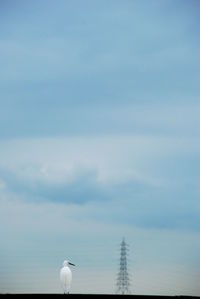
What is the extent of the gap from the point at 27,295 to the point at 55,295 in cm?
112

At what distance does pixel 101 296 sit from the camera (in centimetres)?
2770

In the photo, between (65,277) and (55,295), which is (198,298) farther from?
(65,277)

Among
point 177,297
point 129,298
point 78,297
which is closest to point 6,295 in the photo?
point 78,297

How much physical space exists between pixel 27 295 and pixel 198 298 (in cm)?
698

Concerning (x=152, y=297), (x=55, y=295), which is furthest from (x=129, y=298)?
(x=55, y=295)

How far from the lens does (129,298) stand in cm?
2738

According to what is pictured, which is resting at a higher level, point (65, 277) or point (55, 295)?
point (65, 277)

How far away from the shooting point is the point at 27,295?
27141 millimetres

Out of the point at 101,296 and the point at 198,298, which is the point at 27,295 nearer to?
the point at 101,296

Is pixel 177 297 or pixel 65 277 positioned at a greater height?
pixel 65 277

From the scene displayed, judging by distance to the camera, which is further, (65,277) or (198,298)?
(65,277)

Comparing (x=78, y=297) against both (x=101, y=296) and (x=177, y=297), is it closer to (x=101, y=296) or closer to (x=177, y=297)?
(x=101, y=296)

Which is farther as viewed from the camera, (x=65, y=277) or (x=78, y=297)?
(x=65, y=277)

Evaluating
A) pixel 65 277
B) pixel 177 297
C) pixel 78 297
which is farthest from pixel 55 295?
pixel 65 277
